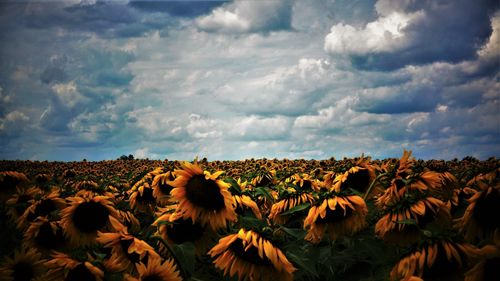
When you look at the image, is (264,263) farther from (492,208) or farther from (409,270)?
(492,208)

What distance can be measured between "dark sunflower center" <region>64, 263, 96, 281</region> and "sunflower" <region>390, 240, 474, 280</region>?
2.10m

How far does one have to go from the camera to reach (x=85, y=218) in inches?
167

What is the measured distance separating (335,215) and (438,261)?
137 cm

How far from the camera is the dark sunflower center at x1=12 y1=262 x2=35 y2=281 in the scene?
338cm

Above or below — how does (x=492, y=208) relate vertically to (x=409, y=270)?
above

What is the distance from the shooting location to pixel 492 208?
297 cm

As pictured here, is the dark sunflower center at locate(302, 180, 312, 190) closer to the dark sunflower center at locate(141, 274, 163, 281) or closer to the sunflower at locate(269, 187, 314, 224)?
the sunflower at locate(269, 187, 314, 224)

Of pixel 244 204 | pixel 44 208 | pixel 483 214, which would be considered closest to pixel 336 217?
pixel 244 204

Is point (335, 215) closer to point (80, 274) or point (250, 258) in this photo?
point (250, 258)

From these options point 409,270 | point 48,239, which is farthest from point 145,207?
point 409,270

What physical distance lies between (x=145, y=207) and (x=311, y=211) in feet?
9.46

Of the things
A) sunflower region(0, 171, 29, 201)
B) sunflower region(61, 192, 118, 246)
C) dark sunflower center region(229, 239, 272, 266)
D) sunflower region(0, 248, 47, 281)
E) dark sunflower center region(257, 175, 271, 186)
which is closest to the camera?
dark sunflower center region(229, 239, 272, 266)

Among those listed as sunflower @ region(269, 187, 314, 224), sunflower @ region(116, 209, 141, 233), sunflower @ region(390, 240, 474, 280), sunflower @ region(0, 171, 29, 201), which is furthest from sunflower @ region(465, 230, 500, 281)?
sunflower @ region(0, 171, 29, 201)

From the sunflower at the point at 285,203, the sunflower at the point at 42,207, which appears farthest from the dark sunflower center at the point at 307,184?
the sunflower at the point at 42,207
